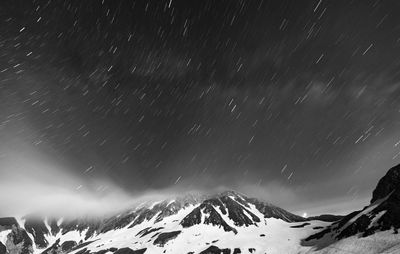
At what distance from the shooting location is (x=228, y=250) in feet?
655

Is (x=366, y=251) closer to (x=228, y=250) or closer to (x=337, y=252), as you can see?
(x=337, y=252)

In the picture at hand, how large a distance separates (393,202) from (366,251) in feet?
124

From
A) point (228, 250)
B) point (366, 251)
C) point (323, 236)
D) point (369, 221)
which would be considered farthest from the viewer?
point (228, 250)

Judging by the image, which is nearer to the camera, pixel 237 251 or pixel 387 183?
pixel 387 183

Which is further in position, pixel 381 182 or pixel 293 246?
pixel 293 246

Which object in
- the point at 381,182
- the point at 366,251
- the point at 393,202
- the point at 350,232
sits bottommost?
the point at 366,251

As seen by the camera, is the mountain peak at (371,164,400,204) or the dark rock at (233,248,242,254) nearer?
the mountain peak at (371,164,400,204)

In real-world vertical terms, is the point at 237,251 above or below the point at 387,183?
below

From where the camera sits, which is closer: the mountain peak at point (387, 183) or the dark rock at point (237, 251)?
the mountain peak at point (387, 183)

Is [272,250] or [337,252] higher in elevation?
[272,250]

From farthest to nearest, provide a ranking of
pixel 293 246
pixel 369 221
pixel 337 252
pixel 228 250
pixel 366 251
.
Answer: pixel 228 250
pixel 293 246
pixel 369 221
pixel 337 252
pixel 366 251

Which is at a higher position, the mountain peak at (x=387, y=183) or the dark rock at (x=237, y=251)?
the mountain peak at (x=387, y=183)

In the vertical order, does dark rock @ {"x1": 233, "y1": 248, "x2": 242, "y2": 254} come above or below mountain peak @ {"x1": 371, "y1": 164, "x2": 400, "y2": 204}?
below

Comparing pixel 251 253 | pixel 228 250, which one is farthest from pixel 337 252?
pixel 228 250
